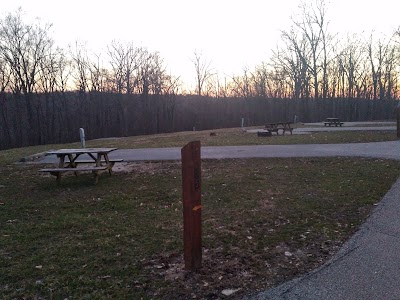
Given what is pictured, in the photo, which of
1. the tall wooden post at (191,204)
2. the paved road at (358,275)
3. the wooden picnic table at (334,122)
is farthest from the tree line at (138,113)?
the paved road at (358,275)

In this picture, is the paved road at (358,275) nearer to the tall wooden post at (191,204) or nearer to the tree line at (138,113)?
the tall wooden post at (191,204)

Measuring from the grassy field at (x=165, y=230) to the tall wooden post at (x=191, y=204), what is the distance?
17cm

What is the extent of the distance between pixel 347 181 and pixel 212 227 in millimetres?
3780

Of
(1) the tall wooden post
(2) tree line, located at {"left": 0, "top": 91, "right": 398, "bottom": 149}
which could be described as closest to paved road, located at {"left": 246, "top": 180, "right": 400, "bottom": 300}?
(1) the tall wooden post

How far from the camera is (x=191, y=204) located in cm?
317

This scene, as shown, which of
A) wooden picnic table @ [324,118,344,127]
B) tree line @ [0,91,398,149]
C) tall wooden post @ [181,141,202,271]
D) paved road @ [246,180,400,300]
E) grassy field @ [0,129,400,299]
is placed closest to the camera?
paved road @ [246,180,400,300]

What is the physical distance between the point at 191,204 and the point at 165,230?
1356 mm

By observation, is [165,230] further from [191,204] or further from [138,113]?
[138,113]

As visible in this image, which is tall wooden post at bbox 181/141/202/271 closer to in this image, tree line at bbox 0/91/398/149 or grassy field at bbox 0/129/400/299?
grassy field at bbox 0/129/400/299

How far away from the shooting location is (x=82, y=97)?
36906 millimetres

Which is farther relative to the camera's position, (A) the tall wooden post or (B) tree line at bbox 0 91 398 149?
(B) tree line at bbox 0 91 398 149

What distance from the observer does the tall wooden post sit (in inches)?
124

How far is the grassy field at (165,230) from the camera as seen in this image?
9.85ft

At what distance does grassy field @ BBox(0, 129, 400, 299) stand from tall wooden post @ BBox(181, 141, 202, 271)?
0.17 meters
